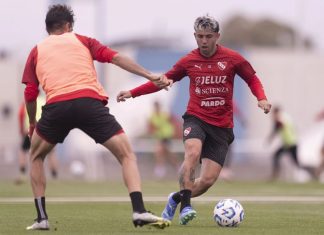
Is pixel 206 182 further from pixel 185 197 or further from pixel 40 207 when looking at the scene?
pixel 40 207

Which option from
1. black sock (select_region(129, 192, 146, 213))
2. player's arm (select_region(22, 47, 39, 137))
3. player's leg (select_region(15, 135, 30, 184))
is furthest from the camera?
player's leg (select_region(15, 135, 30, 184))

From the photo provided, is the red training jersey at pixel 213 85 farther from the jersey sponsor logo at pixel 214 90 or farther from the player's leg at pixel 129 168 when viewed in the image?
the player's leg at pixel 129 168

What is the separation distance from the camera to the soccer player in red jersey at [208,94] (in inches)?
491

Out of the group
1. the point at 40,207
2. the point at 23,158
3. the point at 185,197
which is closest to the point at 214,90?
the point at 185,197

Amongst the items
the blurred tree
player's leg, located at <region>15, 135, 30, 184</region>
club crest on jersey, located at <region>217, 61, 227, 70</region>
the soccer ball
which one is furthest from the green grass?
the blurred tree

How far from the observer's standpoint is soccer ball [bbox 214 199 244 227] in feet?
39.3

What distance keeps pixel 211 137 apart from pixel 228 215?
1145 millimetres

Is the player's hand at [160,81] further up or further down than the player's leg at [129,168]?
further up

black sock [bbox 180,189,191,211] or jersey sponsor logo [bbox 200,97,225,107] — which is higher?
jersey sponsor logo [bbox 200,97,225,107]

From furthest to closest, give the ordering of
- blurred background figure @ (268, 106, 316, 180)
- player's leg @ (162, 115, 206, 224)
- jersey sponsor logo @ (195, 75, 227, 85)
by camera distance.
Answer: blurred background figure @ (268, 106, 316, 180)
jersey sponsor logo @ (195, 75, 227, 85)
player's leg @ (162, 115, 206, 224)

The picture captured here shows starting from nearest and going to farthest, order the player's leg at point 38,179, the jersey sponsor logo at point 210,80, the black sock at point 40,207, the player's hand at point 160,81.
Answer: the player's hand at point 160,81 → the player's leg at point 38,179 → the black sock at point 40,207 → the jersey sponsor logo at point 210,80

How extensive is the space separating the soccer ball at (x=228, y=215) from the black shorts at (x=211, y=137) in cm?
79

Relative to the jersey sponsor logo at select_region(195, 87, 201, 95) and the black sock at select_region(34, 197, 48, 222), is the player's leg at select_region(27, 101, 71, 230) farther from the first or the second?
the jersey sponsor logo at select_region(195, 87, 201, 95)

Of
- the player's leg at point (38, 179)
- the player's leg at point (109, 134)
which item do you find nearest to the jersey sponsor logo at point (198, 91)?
the player's leg at point (109, 134)
